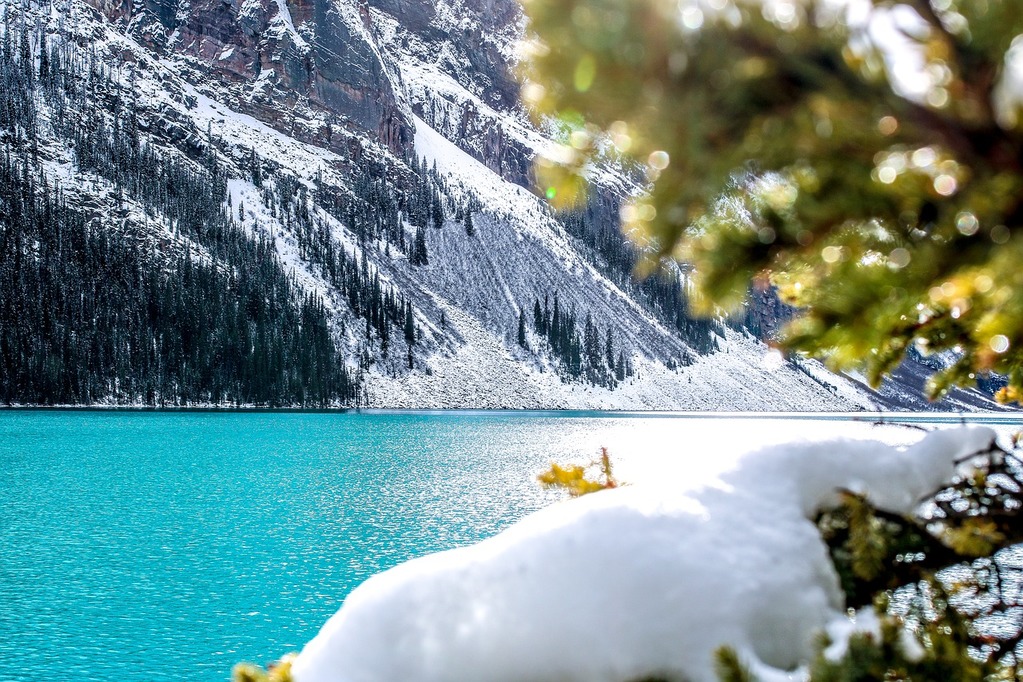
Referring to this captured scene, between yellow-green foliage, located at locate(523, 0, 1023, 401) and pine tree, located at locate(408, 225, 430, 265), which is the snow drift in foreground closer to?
yellow-green foliage, located at locate(523, 0, 1023, 401)

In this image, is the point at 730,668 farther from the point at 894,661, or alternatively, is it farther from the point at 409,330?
the point at 409,330

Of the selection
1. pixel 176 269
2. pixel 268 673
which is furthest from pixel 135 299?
pixel 268 673

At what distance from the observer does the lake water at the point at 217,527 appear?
58.5 feet

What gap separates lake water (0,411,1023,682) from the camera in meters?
17.8

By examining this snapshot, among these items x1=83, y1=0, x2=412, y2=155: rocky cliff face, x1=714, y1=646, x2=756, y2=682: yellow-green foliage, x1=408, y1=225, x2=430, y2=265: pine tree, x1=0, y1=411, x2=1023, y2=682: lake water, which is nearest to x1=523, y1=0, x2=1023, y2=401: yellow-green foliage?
x1=714, y1=646, x2=756, y2=682: yellow-green foliage

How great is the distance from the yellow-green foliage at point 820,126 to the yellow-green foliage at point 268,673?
2.12 m

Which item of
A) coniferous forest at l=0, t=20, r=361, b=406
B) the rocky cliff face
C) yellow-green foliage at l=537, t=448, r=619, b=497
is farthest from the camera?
the rocky cliff face

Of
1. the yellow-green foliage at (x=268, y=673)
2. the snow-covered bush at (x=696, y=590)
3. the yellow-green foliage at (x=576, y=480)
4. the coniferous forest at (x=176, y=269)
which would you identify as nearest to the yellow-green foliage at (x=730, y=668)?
the snow-covered bush at (x=696, y=590)

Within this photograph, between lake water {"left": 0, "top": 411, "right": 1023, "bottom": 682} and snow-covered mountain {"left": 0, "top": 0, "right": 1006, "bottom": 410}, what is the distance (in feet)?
230

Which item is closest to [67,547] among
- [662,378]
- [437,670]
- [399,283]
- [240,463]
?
[240,463]

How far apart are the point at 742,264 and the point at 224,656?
19.8 m

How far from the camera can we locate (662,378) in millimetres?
164500

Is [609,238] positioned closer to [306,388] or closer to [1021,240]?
[306,388]

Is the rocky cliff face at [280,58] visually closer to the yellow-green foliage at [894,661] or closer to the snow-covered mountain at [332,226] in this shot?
the snow-covered mountain at [332,226]
